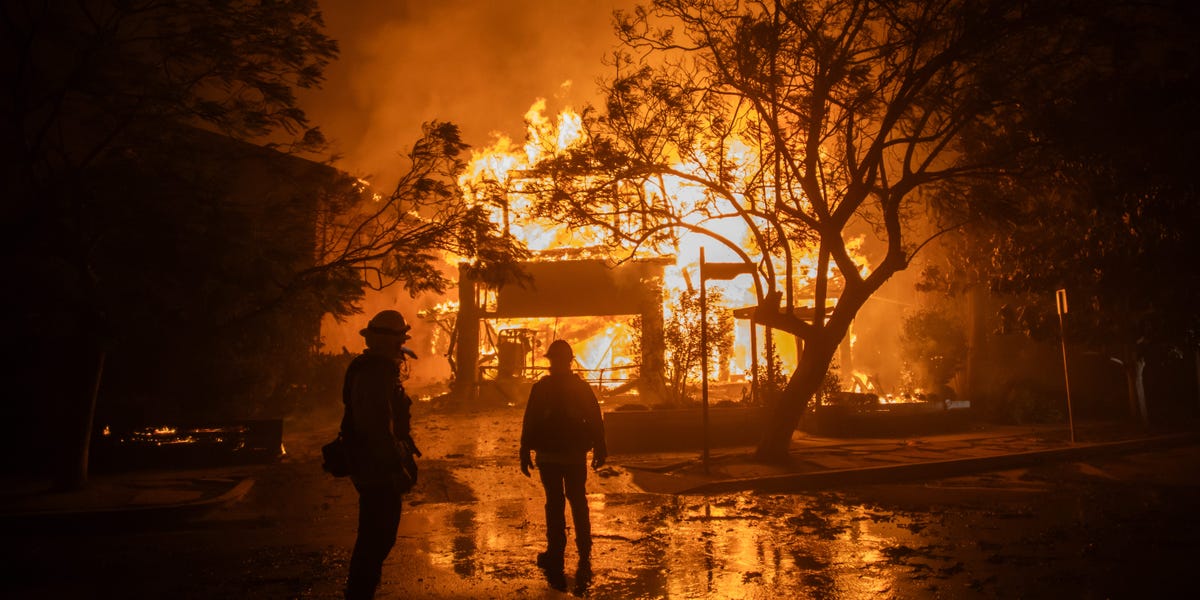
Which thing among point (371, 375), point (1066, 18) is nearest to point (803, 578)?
point (371, 375)

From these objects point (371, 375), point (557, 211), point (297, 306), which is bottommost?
point (371, 375)

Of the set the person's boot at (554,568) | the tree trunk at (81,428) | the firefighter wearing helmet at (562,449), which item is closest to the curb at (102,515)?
the tree trunk at (81,428)

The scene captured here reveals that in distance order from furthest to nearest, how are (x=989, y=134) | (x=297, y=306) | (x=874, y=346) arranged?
(x=874, y=346) → (x=989, y=134) → (x=297, y=306)

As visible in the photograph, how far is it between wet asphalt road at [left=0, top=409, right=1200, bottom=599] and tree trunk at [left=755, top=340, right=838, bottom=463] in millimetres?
1768

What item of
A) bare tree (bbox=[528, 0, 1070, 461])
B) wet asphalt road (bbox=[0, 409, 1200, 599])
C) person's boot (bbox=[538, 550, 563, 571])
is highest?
bare tree (bbox=[528, 0, 1070, 461])

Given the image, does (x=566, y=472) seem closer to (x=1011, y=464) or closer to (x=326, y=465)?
(x=326, y=465)

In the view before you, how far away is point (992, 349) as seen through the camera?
21250 mm

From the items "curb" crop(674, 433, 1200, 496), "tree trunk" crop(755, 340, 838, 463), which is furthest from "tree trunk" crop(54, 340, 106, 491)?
"tree trunk" crop(755, 340, 838, 463)

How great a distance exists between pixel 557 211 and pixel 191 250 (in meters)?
5.76

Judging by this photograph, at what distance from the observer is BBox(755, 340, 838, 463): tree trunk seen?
11.6 meters

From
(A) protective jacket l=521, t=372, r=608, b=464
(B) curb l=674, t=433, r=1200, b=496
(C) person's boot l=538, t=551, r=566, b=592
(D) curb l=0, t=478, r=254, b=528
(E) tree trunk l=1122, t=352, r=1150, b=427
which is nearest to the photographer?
(C) person's boot l=538, t=551, r=566, b=592

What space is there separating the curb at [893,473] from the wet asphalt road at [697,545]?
422mm

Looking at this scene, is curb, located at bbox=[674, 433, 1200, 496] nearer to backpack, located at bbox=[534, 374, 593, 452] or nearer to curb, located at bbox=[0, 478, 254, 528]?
backpack, located at bbox=[534, 374, 593, 452]

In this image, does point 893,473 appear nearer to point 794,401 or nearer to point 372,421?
point 794,401
